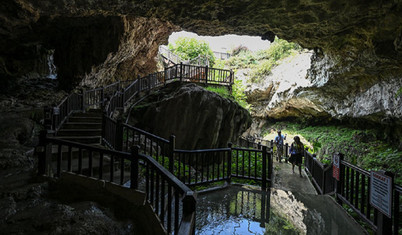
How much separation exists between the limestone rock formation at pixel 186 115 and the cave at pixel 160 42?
133 inches

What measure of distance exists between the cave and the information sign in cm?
530

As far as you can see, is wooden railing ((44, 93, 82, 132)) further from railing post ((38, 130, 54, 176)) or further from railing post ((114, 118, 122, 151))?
railing post ((114, 118, 122, 151))

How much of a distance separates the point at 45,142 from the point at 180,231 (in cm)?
389

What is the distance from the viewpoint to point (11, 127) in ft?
19.3

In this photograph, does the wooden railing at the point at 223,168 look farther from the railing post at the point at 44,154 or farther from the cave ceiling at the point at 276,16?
the cave ceiling at the point at 276,16

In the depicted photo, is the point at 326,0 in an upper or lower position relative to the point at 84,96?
upper

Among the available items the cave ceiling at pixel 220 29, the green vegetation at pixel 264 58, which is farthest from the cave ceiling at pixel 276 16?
the green vegetation at pixel 264 58

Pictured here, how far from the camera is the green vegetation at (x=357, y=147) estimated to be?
10911 mm

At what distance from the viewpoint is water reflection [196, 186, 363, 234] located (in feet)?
13.0

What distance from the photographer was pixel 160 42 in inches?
582

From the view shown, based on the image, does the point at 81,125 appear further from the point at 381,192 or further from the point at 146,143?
the point at 381,192

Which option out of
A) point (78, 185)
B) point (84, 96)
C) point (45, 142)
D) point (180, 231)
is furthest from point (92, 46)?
point (180, 231)

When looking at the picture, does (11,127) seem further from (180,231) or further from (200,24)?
(200,24)

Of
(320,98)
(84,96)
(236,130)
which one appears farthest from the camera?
(320,98)
